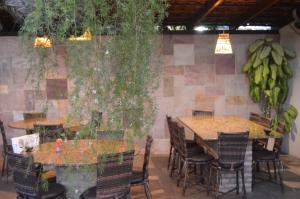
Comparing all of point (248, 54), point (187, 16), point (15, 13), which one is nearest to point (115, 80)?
point (15, 13)

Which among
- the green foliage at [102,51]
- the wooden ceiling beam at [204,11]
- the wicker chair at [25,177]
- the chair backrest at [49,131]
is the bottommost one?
the wicker chair at [25,177]

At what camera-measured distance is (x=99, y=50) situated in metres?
1.68

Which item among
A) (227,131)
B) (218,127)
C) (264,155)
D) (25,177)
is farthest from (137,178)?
(264,155)

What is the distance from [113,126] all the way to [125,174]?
1.66 meters

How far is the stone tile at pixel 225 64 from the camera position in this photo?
24.8 ft

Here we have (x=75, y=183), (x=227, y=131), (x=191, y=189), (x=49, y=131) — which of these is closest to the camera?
(x=49, y=131)

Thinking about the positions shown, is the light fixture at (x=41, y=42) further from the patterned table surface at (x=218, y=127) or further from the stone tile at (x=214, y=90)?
the stone tile at (x=214, y=90)

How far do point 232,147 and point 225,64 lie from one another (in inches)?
131

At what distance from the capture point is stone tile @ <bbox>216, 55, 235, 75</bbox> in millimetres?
7551

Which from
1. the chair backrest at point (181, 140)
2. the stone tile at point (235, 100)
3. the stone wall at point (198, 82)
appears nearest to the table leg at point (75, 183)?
the chair backrest at point (181, 140)

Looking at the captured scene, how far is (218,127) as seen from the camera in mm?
5324

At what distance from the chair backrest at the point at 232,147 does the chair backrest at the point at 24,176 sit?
2.12 m

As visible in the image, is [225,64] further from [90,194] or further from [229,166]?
[90,194]

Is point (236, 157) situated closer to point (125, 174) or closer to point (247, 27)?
point (125, 174)
